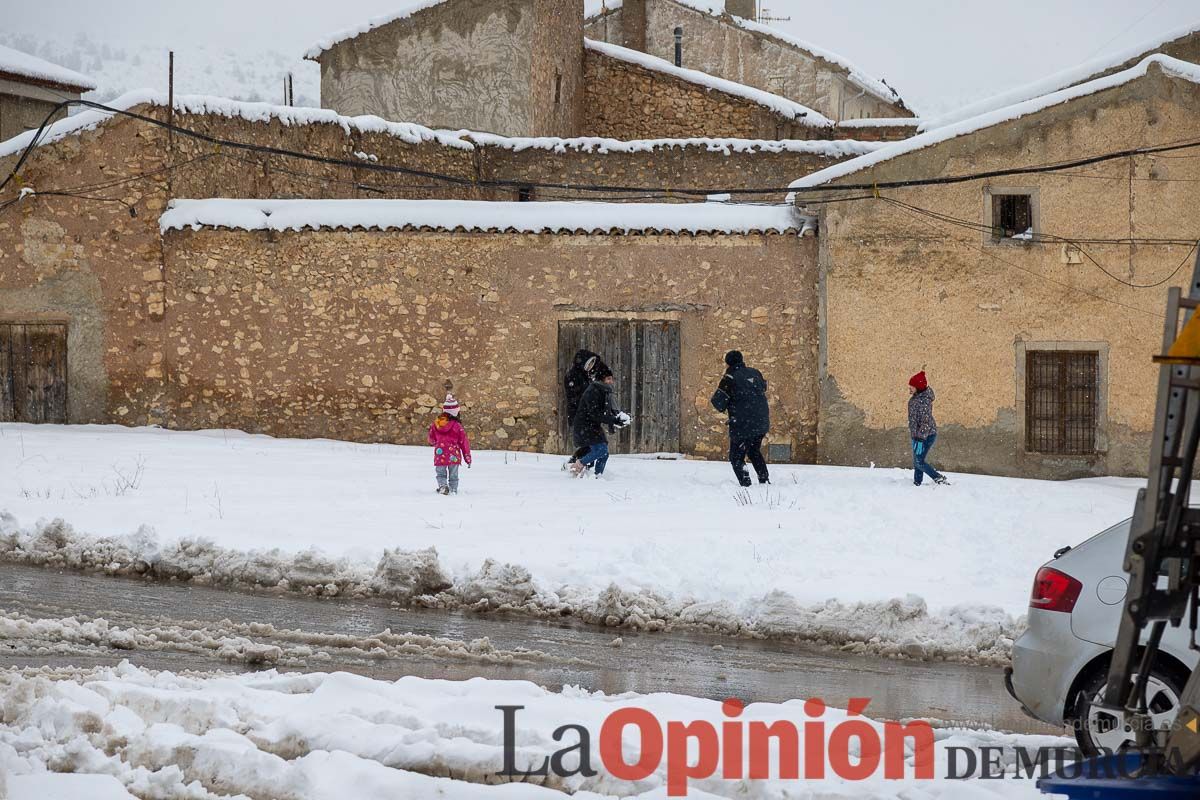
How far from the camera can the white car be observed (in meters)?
4.65

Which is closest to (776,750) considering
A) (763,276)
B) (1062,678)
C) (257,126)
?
(1062,678)

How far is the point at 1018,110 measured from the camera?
16.5 meters

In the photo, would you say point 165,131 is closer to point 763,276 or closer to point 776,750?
point 763,276

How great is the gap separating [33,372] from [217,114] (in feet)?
14.9

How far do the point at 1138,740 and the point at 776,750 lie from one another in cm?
139

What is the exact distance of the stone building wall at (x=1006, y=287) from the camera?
16594 mm

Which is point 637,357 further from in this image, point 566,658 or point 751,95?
point 566,658

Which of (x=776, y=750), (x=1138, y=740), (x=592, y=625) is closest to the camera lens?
(x=1138, y=740)

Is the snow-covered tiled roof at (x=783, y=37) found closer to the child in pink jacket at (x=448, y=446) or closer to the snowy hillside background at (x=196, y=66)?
the child in pink jacket at (x=448, y=446)

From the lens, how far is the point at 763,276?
1716 cm

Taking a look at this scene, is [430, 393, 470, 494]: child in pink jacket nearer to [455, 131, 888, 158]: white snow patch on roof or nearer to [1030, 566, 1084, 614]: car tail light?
[1030, 566, 1084, 614]: car tail light

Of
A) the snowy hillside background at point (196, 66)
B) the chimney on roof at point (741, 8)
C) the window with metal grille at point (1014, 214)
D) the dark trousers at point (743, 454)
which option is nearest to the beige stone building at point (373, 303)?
the window with metal grille at point (1014, 214)

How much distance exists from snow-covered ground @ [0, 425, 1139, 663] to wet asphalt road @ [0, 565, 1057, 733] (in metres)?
0.34

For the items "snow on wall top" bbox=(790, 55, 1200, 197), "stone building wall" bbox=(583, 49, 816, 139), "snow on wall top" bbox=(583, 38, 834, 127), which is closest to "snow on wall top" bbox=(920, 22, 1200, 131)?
"snow on wall top" bbox=(790, 55, 1200, 197)
